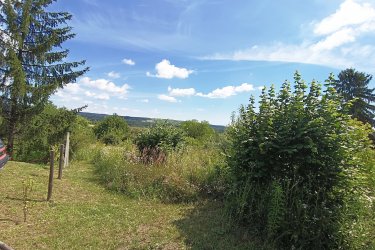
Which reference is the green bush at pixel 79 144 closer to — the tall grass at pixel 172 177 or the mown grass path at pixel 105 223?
the tall grass at pixel 172 177

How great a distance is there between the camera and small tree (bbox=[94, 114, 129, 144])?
77.2 feet

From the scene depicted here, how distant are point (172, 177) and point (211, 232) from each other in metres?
2.75

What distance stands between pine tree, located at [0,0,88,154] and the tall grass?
17.8 feet

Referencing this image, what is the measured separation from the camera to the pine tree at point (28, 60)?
1209 centimetres

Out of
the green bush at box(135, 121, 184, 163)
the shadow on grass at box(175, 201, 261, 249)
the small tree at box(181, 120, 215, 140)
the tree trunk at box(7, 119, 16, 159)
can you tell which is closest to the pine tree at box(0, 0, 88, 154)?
the tree trunk at box(7, 119, 16, 159)

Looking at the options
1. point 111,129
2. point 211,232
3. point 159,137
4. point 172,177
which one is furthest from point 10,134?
point 111,129

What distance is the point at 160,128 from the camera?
1261 cm

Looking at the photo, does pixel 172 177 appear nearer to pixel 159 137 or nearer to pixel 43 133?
pixel 159 137

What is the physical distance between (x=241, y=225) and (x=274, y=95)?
227cm

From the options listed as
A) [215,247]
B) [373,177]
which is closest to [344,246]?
[373,177]

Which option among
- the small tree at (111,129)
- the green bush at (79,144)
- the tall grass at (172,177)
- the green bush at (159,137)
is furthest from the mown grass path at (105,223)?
the small tree at (111,129)

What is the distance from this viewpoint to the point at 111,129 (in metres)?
25.8

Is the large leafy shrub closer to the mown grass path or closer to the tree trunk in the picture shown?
the mown grass path

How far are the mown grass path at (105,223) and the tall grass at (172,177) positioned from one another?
39cm
